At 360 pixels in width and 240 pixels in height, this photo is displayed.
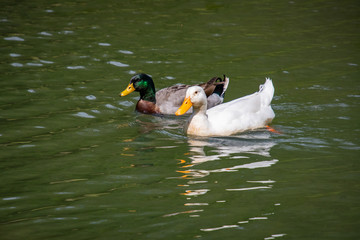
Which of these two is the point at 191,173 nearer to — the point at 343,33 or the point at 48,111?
the point at 48,111

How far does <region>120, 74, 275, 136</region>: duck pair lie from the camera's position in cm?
902

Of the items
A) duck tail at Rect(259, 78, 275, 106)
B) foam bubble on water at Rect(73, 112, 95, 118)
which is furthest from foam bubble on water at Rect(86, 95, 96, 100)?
duck tail at Rect(259, 78, 275, 106)

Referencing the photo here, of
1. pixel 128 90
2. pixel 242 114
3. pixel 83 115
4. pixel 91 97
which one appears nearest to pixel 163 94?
pixel 128 90

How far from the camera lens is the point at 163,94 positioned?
10992 millimetres

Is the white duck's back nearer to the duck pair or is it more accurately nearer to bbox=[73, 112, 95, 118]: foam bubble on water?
the duck pair

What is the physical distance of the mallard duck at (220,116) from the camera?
9.01 meters

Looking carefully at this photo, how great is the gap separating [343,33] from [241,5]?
4057 millimetres

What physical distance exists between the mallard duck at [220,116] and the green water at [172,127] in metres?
0.19

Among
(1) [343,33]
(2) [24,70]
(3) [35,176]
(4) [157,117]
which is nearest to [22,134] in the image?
(3) [35,176]

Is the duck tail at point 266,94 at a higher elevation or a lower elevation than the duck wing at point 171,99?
higher

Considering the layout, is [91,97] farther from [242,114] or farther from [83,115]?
[242,114]

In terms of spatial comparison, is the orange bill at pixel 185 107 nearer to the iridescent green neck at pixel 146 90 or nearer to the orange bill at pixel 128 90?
the iridescent green neck at pixel 146 90

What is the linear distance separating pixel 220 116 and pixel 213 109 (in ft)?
1.44

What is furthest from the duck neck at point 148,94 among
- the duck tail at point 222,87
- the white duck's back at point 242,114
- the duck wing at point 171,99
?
the white duck's back at point 242,114
